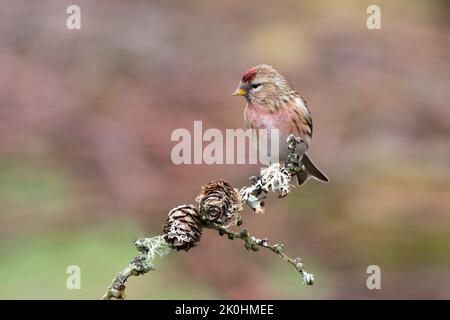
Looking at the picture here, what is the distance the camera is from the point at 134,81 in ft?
18.1

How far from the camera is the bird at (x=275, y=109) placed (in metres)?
2.56

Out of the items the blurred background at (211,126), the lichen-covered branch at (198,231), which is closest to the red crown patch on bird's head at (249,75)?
the lichen-covered branch at (198,231)

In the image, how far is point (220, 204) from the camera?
147 cm

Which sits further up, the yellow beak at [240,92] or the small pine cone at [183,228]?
the yellow beak at [240,92]

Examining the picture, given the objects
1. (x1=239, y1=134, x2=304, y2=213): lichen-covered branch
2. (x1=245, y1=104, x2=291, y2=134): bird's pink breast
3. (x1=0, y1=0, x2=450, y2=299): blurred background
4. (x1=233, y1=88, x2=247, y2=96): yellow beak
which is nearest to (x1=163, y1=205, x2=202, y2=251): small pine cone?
(x1=239, y1=134, x2=304, y2=213): lichen-covered branch

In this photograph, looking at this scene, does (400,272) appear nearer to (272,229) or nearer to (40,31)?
(272,229)

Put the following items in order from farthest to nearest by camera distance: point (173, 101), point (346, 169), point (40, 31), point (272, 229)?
point (40, 31) < point (173, 101) < point (346, 169) < point (272, 229)

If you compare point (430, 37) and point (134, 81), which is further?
point (430, 37)

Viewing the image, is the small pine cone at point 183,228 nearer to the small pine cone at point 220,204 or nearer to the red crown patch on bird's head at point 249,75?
the small pine cone at point 220,204

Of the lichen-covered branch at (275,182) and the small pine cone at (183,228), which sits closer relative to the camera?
the small pine cone at (183,228)

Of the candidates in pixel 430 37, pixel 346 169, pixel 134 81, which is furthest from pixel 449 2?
pixel 134 81

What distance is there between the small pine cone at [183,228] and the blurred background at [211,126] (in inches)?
78.5

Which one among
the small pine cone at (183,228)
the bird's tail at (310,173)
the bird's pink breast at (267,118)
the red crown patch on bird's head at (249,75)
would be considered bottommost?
the small pine cone at (183,228)

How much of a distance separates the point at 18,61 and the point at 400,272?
2.82 meters
